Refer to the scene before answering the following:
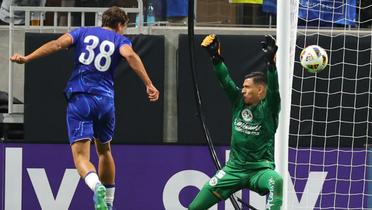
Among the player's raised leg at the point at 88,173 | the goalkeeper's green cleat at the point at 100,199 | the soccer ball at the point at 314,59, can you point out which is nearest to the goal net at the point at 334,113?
the soccer ball at the point at 314,59

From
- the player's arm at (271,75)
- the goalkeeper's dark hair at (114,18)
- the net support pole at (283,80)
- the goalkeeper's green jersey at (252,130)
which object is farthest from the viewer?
the net support pole at (283,80)

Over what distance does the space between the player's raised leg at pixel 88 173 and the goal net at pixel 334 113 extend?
3232mm

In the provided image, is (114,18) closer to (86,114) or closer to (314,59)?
(86,114)

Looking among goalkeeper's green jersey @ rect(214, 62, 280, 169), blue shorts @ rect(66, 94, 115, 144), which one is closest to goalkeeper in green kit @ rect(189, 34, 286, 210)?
goalkeeper's green jersey @ rect(214, 62, 280, 169)

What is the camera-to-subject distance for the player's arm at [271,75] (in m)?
7.84

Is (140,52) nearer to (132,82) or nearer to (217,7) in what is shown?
(132,82)

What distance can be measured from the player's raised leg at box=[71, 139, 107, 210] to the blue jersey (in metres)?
0.52

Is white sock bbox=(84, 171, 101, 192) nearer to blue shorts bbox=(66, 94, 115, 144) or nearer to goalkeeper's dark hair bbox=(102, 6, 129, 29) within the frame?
blue shorts bbox=(66, 94, 115, 144)

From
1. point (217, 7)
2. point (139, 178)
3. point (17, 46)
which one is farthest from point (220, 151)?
point (17, 46)

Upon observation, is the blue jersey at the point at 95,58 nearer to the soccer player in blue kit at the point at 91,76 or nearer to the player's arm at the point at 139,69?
the soccer player in blue kit at the point at 91,76

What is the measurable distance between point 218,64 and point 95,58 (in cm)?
119

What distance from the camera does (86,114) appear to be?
28.4 ft

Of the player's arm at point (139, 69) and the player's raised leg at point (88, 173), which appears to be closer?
the player's raised leg at point (88, 173)

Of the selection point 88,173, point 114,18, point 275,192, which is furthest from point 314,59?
point 88,173
